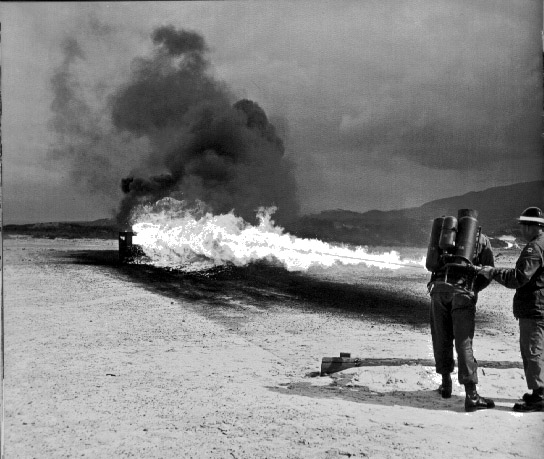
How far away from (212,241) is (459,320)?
15568 millimetres

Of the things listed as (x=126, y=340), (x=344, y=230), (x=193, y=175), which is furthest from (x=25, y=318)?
(x=344, y=230)

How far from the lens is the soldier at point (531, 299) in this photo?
14.7 ft

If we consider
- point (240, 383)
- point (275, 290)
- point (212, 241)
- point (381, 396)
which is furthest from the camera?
point (212, 241)

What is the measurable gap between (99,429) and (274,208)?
55.3 ft

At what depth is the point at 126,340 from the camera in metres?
8.24

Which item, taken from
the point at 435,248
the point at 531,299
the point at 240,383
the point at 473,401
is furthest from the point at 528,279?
the point at 240,383

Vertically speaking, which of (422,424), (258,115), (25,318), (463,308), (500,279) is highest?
(258,115)

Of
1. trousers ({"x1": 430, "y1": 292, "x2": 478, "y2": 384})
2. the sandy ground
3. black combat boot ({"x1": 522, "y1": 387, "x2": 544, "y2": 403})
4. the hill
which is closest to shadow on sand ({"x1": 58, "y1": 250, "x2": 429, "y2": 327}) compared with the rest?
the sandy ground

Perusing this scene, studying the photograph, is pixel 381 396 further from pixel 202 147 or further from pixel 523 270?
pixel 202 147

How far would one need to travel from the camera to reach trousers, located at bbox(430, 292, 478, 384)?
4527 mm

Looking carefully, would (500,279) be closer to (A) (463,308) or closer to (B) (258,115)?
(A) (463,308)

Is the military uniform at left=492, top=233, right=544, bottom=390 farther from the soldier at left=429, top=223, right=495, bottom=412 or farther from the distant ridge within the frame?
the distant ridge

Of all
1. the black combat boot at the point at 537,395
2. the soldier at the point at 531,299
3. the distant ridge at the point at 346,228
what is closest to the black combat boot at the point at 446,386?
the soldier at the point at 531,299

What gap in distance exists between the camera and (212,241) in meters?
19.6
